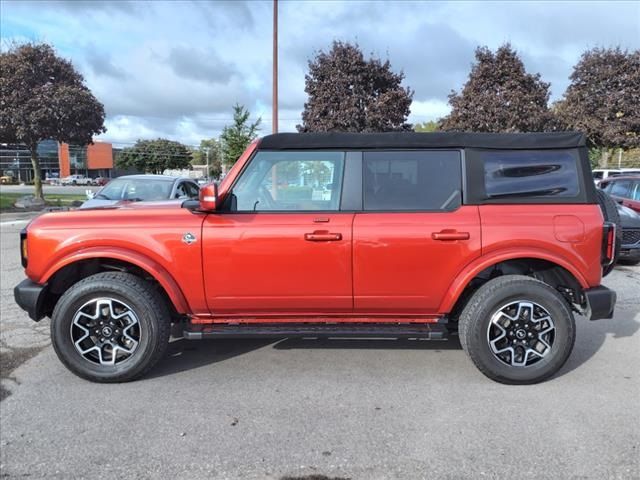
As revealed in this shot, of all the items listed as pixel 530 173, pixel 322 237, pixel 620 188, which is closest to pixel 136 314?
pixel 322 237

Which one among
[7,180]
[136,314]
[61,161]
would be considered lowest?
[136,314]

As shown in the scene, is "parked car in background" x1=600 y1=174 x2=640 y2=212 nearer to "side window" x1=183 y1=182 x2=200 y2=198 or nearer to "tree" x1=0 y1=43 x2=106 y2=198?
"side window" x1=183 y1=182 x2=200 y2=198

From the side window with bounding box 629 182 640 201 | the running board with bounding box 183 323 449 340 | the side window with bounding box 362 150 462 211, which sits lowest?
the running board with bounding box 183 323 449 340

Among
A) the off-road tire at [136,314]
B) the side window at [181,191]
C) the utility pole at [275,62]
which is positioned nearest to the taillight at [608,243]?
the off-road tire at [136,314]

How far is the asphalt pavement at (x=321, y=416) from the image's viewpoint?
278cm

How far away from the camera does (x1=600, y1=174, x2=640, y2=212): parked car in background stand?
9867 millimetres

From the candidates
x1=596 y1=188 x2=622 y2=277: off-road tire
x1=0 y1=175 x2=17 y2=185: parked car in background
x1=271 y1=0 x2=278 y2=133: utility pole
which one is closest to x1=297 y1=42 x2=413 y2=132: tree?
x1=271 y1=0 x2=278 y2=133: utility pole

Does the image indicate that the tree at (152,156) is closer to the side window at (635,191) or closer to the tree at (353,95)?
the tree at (353,95)

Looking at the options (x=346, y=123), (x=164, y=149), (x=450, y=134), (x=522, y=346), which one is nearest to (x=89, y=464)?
(x=522, y=346)

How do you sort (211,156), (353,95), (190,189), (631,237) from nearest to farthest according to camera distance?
1. (631,237)
2. (190,189)
3. (353,95)
4. (211,156)

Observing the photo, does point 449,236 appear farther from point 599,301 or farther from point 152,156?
point 152,156

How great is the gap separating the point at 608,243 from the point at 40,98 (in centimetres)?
1818

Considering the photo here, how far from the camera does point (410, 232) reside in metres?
3.70

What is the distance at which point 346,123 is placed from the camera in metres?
17.2
